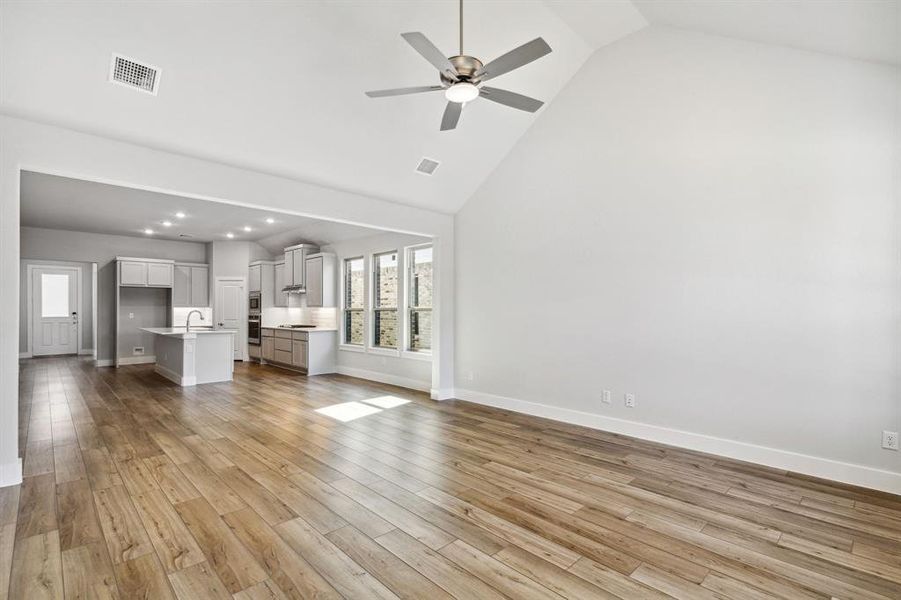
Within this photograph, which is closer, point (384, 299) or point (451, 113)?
point (451, 113)

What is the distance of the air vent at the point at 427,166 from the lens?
16.7 feet

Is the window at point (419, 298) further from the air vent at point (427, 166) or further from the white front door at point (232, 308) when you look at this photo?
the white front door at point (232, 308)

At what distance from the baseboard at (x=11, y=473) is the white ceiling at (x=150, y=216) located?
4.01m

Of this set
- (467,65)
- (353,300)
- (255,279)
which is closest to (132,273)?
(255,279)

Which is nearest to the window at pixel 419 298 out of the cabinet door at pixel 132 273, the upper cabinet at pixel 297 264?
the upper cabinet at pixel 297 264

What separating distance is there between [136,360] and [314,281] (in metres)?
4.91

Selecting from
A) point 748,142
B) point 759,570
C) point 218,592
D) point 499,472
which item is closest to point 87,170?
point 218,592

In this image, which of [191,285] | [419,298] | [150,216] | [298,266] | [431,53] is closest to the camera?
[431,53]

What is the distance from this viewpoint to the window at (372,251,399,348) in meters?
7.58

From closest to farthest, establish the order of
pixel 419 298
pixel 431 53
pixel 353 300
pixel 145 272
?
pixel 431 53 < pixel 419 298 < pixel 353 300 < pixel 145 272

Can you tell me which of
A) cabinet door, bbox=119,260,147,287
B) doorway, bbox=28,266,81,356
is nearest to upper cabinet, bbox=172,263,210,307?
cabinet door, bbox=119,260,147,287

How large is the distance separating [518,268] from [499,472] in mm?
2721

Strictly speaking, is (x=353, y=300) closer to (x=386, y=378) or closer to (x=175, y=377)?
(x=386, y=378)

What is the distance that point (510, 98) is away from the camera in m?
3.05
